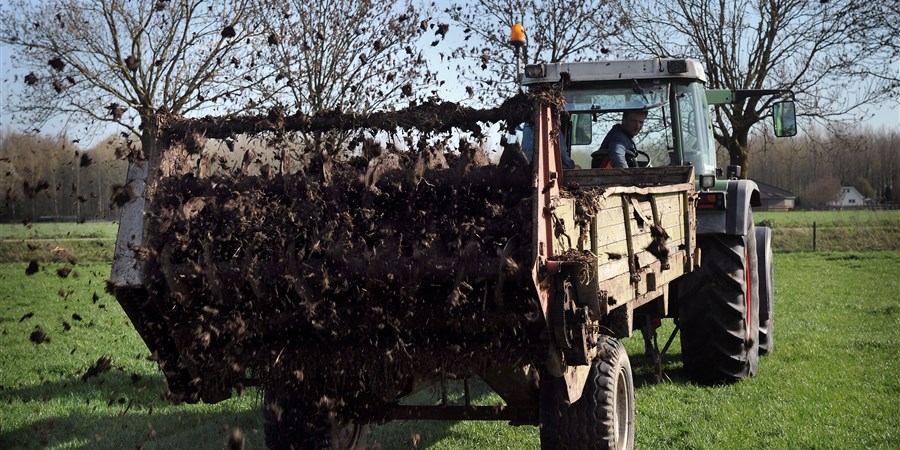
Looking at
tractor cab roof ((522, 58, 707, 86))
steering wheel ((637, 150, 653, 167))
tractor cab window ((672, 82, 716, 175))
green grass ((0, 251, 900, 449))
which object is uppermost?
tractor cab roof ((522, 58, 707, 86))

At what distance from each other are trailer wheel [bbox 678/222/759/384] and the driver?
2.81ft

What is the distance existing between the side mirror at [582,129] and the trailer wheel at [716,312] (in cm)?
124

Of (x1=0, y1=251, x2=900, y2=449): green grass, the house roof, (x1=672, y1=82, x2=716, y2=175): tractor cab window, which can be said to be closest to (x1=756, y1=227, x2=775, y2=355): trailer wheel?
(x1=0, y1=251, x2=900, y2=449): green grass

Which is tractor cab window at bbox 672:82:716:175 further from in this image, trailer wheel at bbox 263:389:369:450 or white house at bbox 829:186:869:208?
white house at bbox 829:186:869:208

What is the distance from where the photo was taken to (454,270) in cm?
368

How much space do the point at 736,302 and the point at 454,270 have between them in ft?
12.4

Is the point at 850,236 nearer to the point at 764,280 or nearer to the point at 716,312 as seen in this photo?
the point at 764,280

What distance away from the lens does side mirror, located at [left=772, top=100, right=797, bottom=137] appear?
24.0ft

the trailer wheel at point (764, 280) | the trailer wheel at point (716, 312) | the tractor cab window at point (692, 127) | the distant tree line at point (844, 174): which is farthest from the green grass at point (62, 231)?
the distant tree line at point (844, 174)

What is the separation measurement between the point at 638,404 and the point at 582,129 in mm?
2265

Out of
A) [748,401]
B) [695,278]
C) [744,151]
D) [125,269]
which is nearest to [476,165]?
[125,269]

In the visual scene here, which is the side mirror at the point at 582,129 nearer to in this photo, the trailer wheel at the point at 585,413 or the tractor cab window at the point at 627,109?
the tractor cab window at the point at 627,109

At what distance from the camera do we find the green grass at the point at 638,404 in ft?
19.1

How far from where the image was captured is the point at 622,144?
6.87 m
